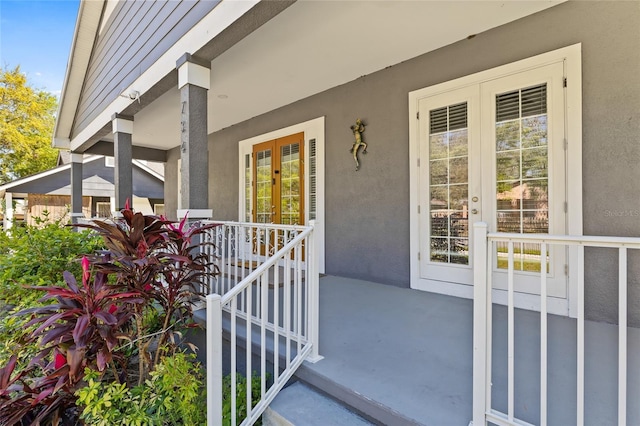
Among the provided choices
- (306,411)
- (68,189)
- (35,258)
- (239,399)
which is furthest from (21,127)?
(306,411)

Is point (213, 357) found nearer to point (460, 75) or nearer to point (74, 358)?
point (74, 358)

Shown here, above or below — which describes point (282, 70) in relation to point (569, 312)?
above

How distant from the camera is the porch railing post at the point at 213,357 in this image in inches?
59.4

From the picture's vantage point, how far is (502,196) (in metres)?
3.10

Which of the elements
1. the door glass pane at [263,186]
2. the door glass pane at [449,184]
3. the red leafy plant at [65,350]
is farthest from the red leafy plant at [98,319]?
the door glass pane at [263,186]

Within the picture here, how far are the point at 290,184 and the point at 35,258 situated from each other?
132 inches

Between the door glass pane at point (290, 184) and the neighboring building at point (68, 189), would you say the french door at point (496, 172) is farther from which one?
the neighboring building at point (68, 189)

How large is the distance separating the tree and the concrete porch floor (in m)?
20.0

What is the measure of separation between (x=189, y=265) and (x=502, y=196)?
9.96ft

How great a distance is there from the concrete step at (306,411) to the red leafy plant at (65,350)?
1017mm

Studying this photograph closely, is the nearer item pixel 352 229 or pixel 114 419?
pixel 114 419

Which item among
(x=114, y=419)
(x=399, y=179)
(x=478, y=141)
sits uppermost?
(x=478, y=141)

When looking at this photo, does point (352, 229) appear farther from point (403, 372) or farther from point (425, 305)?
point (403, 372)

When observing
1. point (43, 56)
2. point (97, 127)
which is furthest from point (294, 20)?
point (43, 56)
